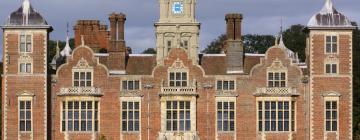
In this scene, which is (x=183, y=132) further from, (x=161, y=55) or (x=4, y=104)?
(x=4, y=104)

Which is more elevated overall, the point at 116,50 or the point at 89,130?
the point at 116,50

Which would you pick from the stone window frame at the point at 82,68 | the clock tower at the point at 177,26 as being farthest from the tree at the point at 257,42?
the stone window frame at the point at 82,68

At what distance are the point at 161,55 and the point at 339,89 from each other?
9.18 meters

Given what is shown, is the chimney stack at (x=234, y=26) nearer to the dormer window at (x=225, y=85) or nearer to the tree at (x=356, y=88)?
the dormer window at (x=225, y=85)

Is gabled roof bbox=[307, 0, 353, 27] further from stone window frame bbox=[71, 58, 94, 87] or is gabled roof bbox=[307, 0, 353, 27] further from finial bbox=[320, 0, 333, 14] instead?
stone window frame bbox=[71, 58, 94, 87]

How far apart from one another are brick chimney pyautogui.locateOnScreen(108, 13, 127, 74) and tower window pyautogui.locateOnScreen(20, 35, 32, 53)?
4.09m

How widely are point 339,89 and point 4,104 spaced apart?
16.5 metres

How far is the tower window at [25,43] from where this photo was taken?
63.1m

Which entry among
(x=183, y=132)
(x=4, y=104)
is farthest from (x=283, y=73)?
(x=4, y=104)

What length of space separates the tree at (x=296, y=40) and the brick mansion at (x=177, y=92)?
1295 inches

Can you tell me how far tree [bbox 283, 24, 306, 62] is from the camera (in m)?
97.3

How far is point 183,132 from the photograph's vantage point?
63375 millimetres

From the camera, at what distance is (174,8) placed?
6606 centimetres

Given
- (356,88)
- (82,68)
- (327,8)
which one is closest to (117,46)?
(82,68)
